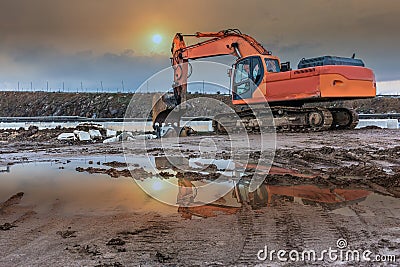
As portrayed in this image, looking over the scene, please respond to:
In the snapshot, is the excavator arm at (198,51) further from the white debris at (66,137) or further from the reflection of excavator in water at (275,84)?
the white debris at (66,137)

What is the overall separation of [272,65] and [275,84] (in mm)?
924

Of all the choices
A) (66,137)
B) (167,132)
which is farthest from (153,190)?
(66,137)

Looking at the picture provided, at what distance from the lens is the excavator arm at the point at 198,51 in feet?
49.7

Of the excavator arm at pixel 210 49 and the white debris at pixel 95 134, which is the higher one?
the excavator arm at pixel 210 49

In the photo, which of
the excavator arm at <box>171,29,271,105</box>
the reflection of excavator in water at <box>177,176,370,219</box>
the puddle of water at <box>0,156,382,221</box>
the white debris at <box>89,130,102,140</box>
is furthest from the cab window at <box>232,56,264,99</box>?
the reflection of excavator in water at <box>177,176,370,219</box>

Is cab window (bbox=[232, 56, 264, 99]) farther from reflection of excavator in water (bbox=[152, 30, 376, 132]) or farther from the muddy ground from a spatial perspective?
the muddy ground

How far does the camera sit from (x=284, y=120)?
1406 cm

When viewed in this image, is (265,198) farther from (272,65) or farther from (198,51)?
(198,51)

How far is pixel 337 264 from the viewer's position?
249 cm

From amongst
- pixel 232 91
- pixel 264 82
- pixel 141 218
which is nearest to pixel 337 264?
pixel 141 218

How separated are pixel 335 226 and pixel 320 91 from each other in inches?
391

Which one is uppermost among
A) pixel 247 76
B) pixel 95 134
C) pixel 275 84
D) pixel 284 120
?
pixel 247 76

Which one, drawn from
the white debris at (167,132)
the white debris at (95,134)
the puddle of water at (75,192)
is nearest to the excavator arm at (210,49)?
the white debris at (167,132)

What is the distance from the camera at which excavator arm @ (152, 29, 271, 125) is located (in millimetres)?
15157
